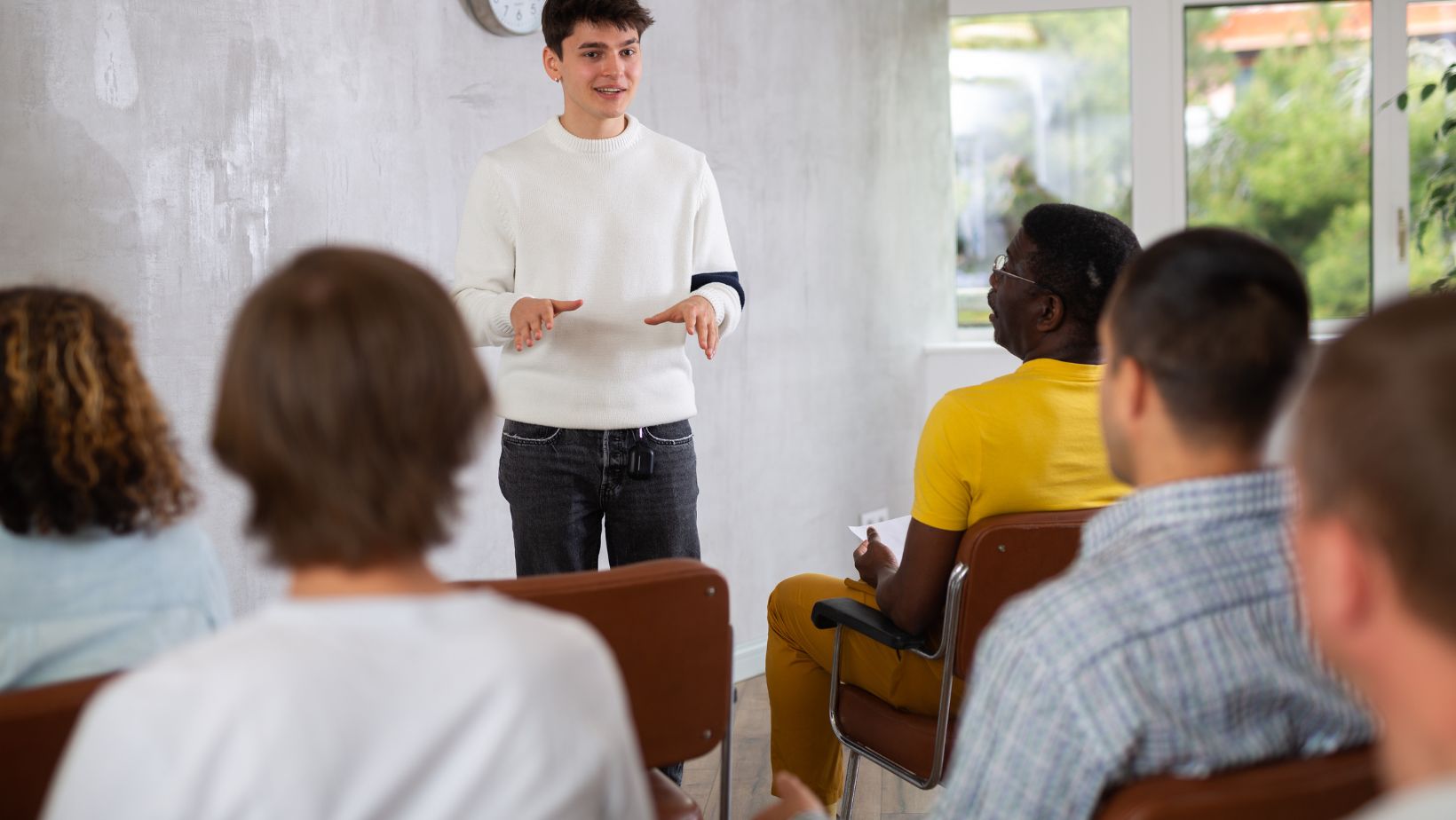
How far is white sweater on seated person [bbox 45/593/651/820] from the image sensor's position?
32.3 inches

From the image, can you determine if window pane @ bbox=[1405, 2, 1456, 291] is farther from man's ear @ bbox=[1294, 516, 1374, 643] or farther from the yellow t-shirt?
man's ear @ bbox=[1294, 516, 1374, 643]

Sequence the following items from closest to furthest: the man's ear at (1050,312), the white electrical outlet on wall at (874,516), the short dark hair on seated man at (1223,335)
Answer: the short dark hair on seated man at (1223,335) < the man's ear at (1050,312) < the white electrical outlet on wall at (874,516)

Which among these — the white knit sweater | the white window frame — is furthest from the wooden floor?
the white window frame

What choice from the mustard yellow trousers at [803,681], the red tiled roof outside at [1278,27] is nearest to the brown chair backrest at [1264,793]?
the mustard yellow trousers at [803,681]

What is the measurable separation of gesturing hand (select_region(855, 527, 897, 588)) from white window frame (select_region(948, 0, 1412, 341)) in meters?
3.13

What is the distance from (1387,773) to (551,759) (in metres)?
0.53

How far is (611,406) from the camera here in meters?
2.49

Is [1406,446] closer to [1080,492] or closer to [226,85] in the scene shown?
[1080,492]

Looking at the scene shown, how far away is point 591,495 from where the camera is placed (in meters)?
2.55

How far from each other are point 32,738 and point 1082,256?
1.74 metres

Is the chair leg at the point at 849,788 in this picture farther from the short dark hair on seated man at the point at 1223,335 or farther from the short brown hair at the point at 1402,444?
the short brown hair at the point at 1402,444

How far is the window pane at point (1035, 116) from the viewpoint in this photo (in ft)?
16.8

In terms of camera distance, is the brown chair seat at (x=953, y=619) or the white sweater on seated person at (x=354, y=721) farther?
the brown chair seat at (x=953, y=619)

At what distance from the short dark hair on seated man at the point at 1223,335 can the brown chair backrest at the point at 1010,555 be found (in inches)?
26.6
